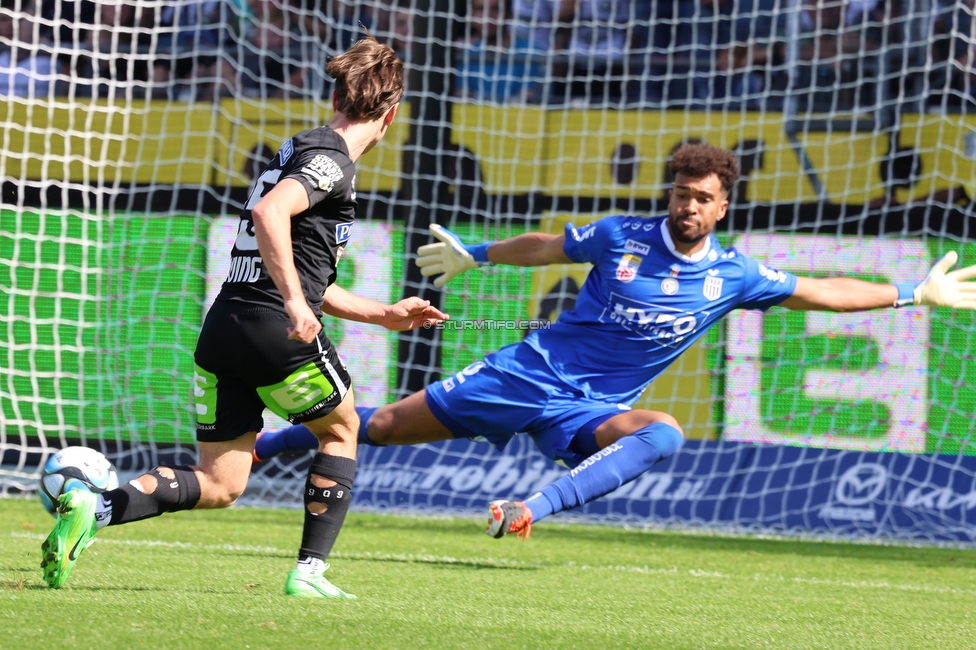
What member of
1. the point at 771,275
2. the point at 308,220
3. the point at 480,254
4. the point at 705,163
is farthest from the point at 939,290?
the point at 308,220

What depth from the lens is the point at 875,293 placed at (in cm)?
A: 509

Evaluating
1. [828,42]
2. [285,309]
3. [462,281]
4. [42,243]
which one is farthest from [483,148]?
[285,309]

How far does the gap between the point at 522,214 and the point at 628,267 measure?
9.89ft

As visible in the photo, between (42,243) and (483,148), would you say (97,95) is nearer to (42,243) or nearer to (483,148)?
(42,243)

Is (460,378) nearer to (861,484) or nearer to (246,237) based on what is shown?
(246,237)

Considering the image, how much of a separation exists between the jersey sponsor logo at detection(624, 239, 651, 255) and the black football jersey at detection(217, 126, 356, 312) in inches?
74.0

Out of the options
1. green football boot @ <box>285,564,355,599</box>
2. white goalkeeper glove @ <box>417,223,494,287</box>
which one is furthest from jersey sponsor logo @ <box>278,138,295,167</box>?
A: white goalkeeper glove @ <box>417,223,494,287</box>

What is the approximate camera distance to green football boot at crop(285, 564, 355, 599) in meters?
3.48

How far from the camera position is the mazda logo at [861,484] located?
713 centimetres

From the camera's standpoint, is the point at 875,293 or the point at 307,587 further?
the point at 875,293

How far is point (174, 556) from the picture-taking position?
468 centimetres

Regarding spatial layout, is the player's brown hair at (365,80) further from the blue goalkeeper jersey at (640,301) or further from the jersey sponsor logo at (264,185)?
the blue goalkeeper jersey at (640,301)

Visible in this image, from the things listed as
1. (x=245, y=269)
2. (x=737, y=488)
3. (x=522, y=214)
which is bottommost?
(x=737, y=488)

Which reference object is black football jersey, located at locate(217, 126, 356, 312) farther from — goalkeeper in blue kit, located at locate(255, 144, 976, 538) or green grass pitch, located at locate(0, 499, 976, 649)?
goalkeeper in blue kit, located at locate(255, 144, 976, 538)
